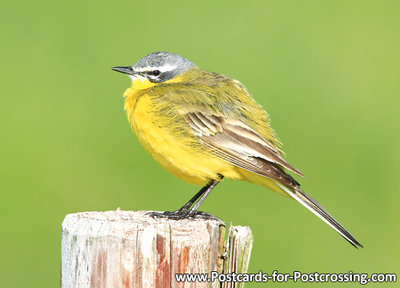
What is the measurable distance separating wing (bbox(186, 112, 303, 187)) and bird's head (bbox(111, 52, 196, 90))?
89 cm

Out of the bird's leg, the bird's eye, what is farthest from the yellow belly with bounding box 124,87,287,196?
the bird's eye

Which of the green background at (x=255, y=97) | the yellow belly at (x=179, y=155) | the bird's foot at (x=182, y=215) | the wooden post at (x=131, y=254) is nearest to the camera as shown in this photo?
the wooden post at (x=131, y=254)

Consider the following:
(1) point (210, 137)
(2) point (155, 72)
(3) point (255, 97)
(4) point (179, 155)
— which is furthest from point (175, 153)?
(3) point (255, 97)

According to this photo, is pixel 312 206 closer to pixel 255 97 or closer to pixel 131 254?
pixel 131 254

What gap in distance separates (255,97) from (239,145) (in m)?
4.65

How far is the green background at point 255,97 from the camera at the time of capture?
33.4 feet

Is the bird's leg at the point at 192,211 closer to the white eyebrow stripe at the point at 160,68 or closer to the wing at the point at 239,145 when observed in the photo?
the wing at the point at 239,145

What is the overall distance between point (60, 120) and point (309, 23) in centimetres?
430

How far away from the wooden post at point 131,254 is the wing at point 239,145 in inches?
55.1

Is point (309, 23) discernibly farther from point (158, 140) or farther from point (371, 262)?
point (158, 140)

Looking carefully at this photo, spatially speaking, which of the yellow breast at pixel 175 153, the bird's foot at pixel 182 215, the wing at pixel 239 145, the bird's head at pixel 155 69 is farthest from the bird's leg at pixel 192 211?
the bird's head at pixel 155 69

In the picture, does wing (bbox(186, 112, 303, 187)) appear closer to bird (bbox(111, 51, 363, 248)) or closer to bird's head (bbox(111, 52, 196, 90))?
bird (bbox(111, 51, 363, 248))

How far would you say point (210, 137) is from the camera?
7.34 meters

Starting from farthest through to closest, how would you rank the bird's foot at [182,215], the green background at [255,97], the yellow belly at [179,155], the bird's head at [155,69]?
the green background at [255,97], the bird's head at [155,69], the yellow belly at [179,155], the bird's foot at [182,215]
